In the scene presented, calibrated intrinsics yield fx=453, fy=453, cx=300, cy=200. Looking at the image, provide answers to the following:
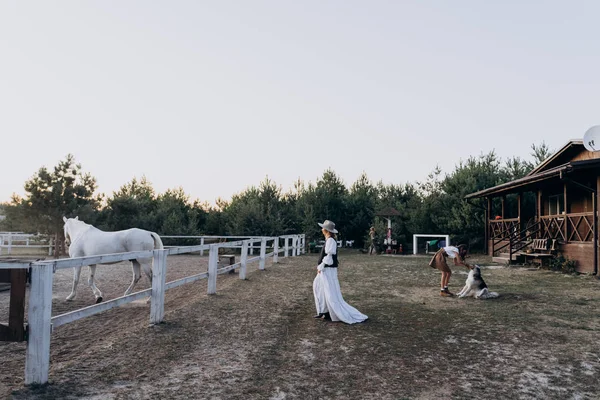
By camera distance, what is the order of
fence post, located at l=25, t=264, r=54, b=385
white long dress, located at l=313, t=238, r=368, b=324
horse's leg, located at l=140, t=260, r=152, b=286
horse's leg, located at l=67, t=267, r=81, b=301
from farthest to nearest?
A: horse's leg, located at l=140, t=260, r=152, b=286, horse's leg, located at l=67, t=267, r=81, b=301, white long dress, located at l=313, t=238, r=368, b=324, fence post, located at l=25, t=264, r=54, b=385

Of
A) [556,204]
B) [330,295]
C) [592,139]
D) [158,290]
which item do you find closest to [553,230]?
[556,204]

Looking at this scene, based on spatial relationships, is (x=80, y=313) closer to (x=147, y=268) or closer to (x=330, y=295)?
(x=330, y=295)

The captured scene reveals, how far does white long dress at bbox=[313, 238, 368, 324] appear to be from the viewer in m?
6.68

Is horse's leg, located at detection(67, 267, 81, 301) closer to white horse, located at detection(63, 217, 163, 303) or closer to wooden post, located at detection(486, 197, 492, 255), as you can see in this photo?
white horse, located at detection(63, 217, 163, 303)

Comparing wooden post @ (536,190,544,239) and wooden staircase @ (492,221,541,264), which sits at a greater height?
wooden post @ (536,190,544,239)

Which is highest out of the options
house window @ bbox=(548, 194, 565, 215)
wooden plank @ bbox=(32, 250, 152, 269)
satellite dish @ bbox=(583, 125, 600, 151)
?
satellite dish @ bbox=(583, 125, 600, 151)

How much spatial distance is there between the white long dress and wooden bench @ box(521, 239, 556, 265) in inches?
418

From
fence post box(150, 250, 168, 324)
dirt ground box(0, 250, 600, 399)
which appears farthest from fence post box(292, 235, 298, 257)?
fence post box(150, 250, 168, 324)

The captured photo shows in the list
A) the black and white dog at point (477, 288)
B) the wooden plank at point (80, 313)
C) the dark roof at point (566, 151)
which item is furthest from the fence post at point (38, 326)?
the dark roof at point (566, 151)

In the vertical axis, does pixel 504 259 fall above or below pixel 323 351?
above

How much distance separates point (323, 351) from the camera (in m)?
5.16

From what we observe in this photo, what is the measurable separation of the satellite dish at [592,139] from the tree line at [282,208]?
9679 mm

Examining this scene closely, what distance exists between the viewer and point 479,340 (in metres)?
5.65

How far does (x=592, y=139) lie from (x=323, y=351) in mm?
13565
